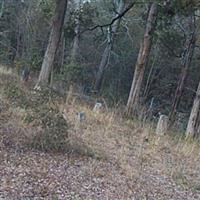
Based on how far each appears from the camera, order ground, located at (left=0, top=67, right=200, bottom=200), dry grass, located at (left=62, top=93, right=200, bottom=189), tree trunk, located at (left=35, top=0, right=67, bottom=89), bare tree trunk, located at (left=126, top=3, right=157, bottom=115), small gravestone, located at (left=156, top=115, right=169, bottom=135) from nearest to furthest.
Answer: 1. ground, located at (left=0, top=67, right=200, bottom=200)
2. dry grass, located at (left=62, top=93, right=200, bottom=189)
3. small gravestone, located at (left=156, top=115, right=169, bottom=135)
4. tree trunk, located at (left=35, top=0, right=67, bottom=89)
5. bare tree trunk, located at (left=126, top=3, right=157, bottom=115)

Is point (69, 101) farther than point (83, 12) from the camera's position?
No

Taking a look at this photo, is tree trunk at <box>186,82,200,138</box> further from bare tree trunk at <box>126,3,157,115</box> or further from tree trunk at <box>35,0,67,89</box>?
tree trunk at <box>35,0,67,89</box>

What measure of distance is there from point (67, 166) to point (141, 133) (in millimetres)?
5447

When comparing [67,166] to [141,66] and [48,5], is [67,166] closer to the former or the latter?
[141,66]

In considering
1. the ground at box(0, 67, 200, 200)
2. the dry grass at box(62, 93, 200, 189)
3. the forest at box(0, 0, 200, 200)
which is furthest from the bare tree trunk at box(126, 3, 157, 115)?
the ground at box(0, 67, 200, 200)

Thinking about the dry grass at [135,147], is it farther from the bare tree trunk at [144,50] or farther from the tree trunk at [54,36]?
the tree trunk at [54,36]

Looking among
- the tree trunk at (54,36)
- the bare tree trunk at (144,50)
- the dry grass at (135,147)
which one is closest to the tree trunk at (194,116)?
the dry grass at (135,147)

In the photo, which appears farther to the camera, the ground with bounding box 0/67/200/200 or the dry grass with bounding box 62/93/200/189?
the dry grass with bounding box 62/93/200/189

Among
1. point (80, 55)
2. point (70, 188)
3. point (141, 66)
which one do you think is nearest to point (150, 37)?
point (141, 66)

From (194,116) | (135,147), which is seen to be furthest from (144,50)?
(135,147)

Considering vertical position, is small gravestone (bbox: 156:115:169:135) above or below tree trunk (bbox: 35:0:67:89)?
below

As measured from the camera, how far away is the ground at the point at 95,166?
6.74 meters

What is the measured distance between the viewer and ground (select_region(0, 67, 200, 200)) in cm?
674

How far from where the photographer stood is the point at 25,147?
27.2 ft
